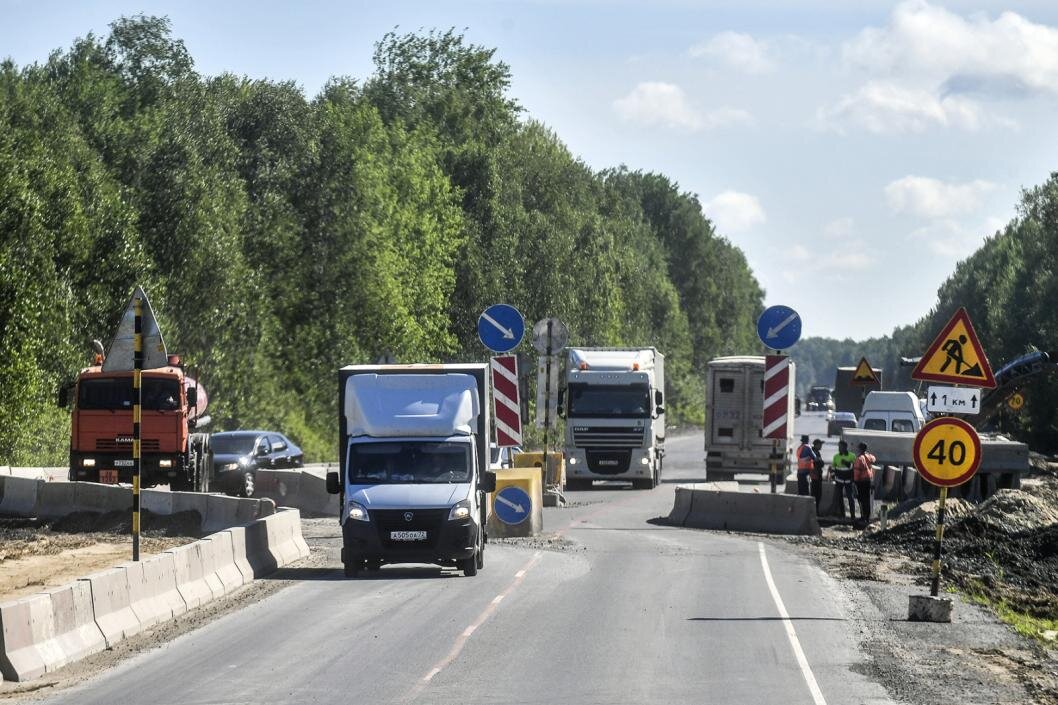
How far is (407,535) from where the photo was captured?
2202cm

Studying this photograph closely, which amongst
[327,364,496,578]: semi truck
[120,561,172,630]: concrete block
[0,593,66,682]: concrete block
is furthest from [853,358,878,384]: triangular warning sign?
[0,593,66,682]: concrete block

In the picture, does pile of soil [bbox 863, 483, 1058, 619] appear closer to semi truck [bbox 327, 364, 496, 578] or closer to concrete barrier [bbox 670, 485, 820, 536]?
concrete barrier [bbox 670, 485, 820, 536]

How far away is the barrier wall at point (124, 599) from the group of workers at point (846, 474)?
552 inches

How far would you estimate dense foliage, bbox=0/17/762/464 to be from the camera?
156ft

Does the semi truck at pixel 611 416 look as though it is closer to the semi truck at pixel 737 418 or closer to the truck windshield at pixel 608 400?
the truck windshield at pixel 608 400

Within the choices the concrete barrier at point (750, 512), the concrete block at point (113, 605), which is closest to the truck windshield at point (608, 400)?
the concrete barrier at point (750, 512)

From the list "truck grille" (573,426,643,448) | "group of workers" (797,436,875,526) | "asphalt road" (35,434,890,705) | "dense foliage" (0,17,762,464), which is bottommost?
"asphalt road" (35,434,890,705)

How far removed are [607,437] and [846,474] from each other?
11.1 metres

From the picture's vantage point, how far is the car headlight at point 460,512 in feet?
72.2

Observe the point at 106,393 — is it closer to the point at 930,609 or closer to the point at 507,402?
the point at 507,402

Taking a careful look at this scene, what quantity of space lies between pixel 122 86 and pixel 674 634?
212ft

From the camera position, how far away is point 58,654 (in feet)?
48.5

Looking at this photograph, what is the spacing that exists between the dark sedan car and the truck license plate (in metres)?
16.9

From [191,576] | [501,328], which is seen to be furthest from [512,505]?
[191,576]
